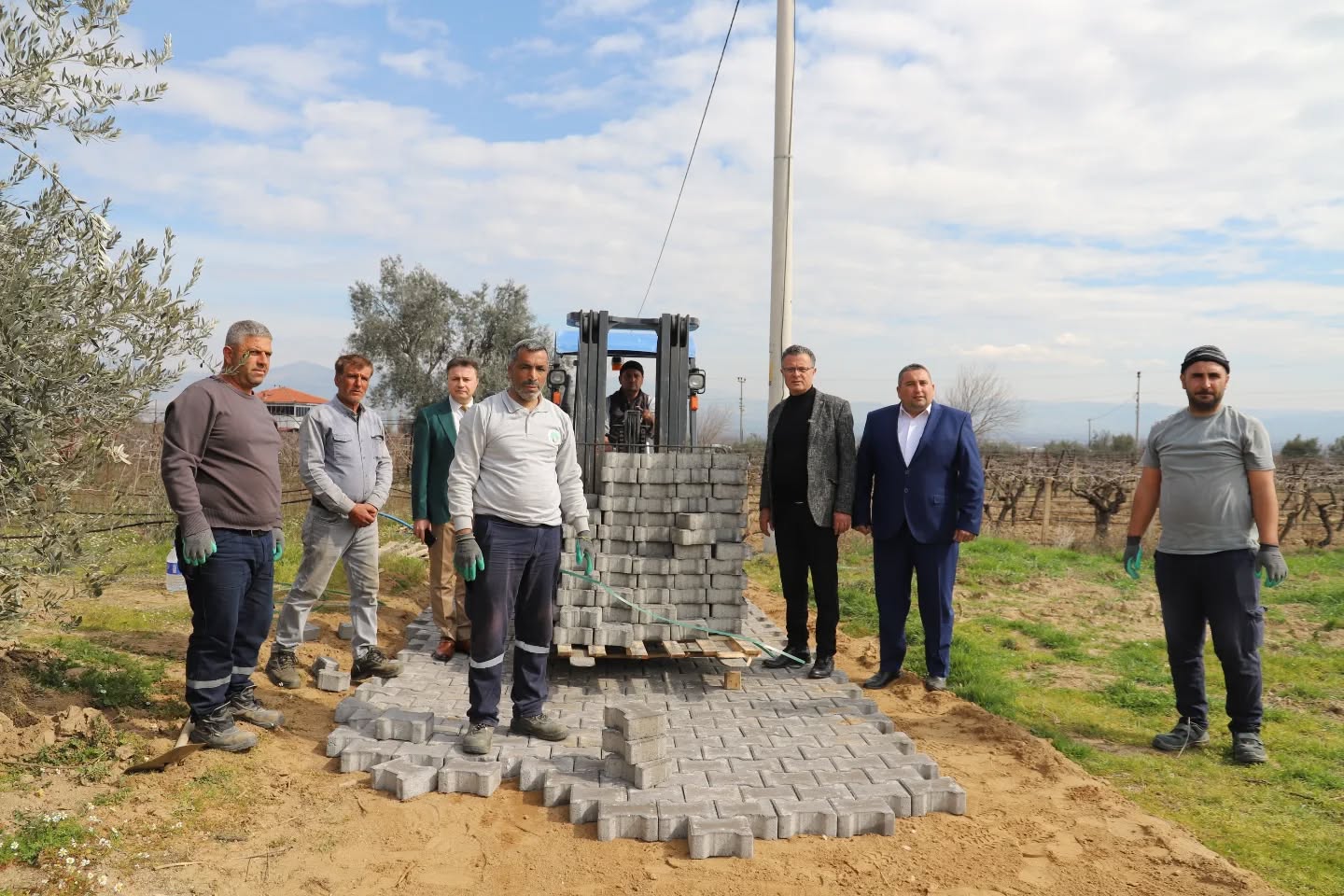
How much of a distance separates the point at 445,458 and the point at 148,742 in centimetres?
246

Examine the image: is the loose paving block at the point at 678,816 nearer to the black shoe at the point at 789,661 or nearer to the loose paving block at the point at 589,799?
the loose paving block at the point at 589,799

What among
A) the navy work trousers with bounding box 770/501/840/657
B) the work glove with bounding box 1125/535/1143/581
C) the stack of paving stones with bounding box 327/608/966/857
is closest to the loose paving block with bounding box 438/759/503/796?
the stack of paving stones with bounding box 327/608/966/857

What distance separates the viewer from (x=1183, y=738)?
5090mm

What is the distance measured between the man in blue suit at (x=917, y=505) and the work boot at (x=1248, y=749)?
1765mm

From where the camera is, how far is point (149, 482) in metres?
12.1

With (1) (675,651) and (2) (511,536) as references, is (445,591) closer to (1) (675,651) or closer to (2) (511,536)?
(1) (675,651)

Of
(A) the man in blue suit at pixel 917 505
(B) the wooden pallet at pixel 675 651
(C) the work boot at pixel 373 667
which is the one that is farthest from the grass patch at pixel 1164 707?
(C) the work boot at pixel 373 667

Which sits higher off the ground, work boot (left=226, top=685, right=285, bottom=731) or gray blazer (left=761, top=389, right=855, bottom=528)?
gray blazer (left=761, top=389, right=855, bottom=528)

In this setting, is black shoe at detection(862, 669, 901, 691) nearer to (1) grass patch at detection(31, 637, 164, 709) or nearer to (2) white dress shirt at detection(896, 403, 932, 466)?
(2) white dress shirt at detection(896, 403, 932, 466)

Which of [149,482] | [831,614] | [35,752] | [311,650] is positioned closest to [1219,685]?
[831,614]

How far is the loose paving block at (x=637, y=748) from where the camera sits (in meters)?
4.12

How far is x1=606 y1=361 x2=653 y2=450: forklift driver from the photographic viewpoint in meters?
7.64

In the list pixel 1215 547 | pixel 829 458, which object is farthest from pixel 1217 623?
pixel 829 458

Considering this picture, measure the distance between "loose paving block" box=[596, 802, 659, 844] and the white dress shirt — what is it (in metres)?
3.25
